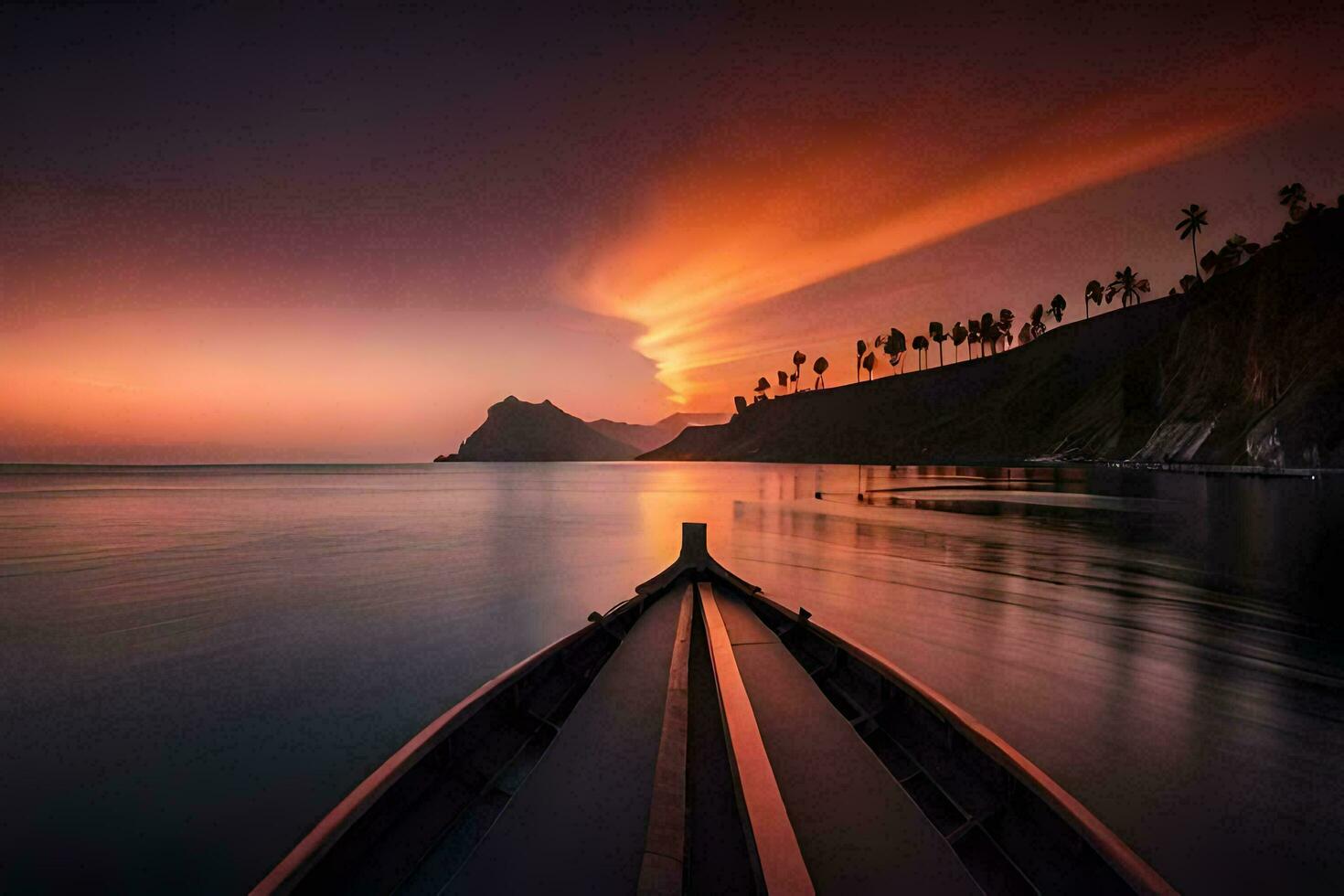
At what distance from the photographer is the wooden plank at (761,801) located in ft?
8.02

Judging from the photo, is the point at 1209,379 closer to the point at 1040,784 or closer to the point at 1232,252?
the point at 1232,252

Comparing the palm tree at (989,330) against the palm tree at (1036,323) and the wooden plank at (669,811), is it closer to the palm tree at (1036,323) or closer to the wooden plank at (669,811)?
the palm tree at (1036,323)

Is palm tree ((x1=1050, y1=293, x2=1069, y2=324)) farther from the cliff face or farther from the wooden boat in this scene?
the wooden boat

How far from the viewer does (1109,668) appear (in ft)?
36.2

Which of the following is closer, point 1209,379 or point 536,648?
point 536,648

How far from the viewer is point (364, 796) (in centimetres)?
344

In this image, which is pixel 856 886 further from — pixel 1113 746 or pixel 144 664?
pixel 144 664

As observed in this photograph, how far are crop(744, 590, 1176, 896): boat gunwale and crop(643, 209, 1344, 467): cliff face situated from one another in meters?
72.5

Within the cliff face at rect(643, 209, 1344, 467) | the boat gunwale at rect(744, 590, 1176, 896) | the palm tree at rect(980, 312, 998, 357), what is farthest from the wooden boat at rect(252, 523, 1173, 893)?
the palm tree at rect(980, 312, 998, 357)

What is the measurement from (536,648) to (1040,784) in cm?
1225

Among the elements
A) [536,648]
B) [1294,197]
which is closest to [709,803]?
[536,648]

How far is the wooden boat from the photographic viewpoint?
9.66 ft

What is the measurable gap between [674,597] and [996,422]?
542 feet

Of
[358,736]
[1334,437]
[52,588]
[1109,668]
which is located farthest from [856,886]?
[1334,437]
